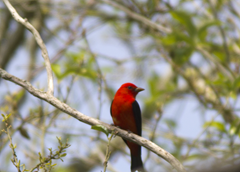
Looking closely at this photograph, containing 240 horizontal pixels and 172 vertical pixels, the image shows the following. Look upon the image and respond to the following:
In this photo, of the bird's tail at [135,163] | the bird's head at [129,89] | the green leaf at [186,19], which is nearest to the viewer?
the bird's tail at [135,163]

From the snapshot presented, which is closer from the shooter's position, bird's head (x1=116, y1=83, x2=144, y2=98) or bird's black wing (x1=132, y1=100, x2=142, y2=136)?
bird's black wing (x1=132, y1=100, x2=142, y2=136)

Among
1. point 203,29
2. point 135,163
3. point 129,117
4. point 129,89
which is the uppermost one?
point 203,29

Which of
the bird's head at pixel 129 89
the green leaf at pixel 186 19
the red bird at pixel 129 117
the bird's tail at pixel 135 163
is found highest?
the green leaf at pixel 186 19

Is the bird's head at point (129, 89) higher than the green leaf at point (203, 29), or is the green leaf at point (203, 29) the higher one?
the green leaf at point (203, 29)

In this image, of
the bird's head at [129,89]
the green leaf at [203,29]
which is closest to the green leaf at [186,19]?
the green leaf at [203,29]

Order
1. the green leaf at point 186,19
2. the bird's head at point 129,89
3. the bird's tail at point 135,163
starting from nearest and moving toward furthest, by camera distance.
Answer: the bird's tail at point 135,163
the green leaf at point 186,19
the bird's head at point 129,89

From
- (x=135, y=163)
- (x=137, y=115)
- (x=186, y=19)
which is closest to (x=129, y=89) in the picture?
(x=137, y=115)

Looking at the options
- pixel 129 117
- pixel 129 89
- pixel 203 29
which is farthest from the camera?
pixel 129 89

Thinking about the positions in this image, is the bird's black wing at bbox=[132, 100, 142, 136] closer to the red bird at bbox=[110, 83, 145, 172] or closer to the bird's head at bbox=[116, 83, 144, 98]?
the red bird at bbox=[110, 83, 145, 172]

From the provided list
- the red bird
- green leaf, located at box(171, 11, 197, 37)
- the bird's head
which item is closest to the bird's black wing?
the red bird

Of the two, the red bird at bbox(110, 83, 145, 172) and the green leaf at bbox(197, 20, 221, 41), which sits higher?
the green leaf at bbox(197, 20, 221, 41)

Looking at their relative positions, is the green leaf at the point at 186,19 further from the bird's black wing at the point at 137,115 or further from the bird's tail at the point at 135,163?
the bird's tail at the point at 135,163

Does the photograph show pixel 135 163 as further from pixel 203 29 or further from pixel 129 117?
pixel 203 29

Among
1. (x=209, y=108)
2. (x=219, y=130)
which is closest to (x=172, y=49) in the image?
A: (x=209, y=108)
